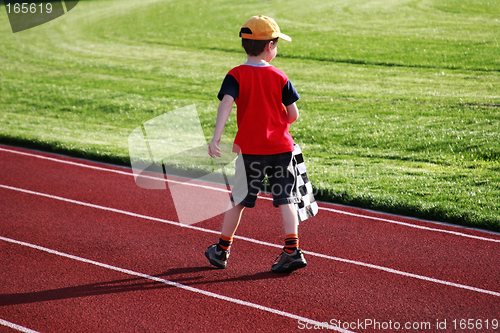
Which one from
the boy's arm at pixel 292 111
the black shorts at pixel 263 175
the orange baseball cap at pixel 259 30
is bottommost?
the black shorts at pixel 263 175

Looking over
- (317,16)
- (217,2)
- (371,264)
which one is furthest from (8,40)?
(371,264)

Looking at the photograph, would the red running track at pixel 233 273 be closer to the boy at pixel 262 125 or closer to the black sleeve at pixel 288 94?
the boy at pixel 262 125

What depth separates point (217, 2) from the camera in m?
32.8

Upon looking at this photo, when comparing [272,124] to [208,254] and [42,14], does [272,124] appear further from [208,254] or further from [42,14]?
[42,14]

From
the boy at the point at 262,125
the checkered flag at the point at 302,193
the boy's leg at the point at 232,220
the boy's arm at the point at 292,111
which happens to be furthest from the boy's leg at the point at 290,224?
the boy's arm at the point at 292,111

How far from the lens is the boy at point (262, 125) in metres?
4.30

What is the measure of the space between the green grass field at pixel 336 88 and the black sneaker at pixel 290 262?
214 cm

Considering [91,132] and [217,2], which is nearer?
[91,132]

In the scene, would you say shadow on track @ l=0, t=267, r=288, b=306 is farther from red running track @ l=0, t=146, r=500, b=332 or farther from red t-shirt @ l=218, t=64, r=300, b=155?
red t-shirt @ l=218, t=64, r=300, b=155

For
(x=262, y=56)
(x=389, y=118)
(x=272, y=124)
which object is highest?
(x=262, y=56)

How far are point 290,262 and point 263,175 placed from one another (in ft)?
2.73

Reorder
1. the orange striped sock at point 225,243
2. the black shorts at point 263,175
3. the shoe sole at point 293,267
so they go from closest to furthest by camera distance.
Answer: the black shorts at point 263,175, the shoe sole at point 293,267, the orange striped sock at point 225,243

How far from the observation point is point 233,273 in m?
4.73

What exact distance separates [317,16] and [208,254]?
23.5m
